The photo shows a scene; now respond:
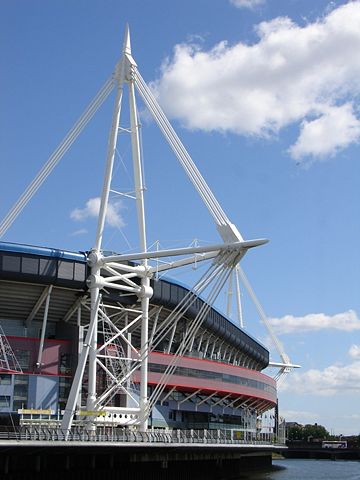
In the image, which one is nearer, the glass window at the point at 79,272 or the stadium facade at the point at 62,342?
the stadium facade at the point at 62,342

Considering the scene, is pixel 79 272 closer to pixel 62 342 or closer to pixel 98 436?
pixel 62 342

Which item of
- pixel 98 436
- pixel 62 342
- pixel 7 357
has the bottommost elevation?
pixel 98 436

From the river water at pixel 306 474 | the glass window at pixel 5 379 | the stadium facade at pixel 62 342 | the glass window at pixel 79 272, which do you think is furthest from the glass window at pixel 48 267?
the river water at pixel 306 474

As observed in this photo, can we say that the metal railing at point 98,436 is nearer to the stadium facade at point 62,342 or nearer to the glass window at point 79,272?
the stadium facade at point 62,342

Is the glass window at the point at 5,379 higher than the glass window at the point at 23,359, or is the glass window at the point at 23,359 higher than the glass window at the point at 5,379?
the glass window at the point at 23,359

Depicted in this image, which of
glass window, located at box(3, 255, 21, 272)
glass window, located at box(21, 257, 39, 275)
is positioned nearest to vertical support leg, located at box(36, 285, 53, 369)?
glass window, located at box(21, 257, 39, 275)

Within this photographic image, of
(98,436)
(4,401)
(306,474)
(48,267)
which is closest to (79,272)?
(48,267)

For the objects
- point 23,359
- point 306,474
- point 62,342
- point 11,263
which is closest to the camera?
point 11,263

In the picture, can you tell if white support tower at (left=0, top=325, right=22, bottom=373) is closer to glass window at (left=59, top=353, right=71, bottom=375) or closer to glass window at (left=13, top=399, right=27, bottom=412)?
Result: glass window at (left=13, top=399, right=27, bottom=412)

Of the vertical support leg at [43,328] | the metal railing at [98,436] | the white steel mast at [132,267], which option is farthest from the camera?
the vertical support leg at [43,328]

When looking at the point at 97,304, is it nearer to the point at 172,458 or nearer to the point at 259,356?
the point at 172,458

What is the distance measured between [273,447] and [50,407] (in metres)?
46.4

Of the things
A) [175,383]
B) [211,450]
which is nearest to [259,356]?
[175,383]

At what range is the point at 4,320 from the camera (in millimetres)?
69312
